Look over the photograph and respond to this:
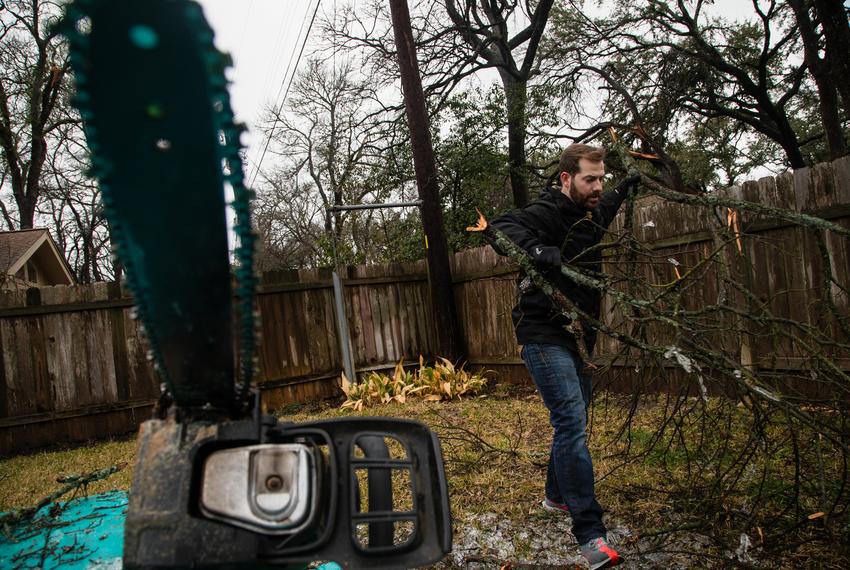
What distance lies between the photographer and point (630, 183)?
302cm

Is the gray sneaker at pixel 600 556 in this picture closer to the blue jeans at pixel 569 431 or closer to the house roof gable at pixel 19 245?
the blue jeans at pixel 569 431

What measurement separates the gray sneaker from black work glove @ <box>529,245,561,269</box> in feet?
3.69

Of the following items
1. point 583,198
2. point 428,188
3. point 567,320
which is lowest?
point 567,320

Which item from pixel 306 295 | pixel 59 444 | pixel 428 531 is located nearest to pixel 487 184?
pixel 306 295

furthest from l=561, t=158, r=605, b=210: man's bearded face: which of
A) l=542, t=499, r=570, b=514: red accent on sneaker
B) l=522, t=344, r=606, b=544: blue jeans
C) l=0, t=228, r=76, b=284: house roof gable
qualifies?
l=0, t=228, r=76, b=284: house roof gable

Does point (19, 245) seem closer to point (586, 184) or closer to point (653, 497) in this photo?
point (586, 184)

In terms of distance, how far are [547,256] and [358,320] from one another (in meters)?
6.04

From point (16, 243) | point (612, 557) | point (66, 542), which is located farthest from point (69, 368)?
point (16, 243)

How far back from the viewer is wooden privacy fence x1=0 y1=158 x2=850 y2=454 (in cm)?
466

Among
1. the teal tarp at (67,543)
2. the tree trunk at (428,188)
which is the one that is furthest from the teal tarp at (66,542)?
the tree trunk at (428,188)

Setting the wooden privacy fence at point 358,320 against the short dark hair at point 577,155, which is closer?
the short dark hair at point 577,155

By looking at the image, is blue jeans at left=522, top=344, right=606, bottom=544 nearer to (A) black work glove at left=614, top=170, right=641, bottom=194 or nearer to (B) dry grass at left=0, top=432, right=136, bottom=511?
(A) black work glove at left=614, top=170, right=641, bottom=194

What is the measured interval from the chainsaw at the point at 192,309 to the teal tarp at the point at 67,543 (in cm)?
A: 152

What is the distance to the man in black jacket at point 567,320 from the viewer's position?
238cm
